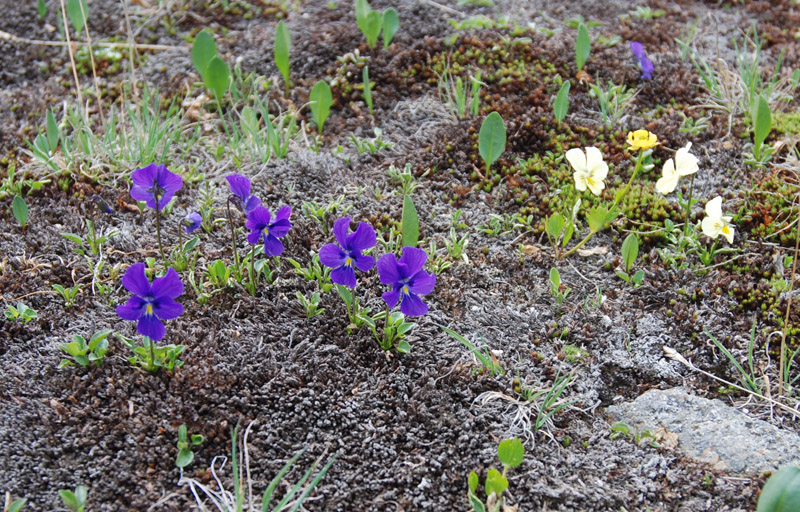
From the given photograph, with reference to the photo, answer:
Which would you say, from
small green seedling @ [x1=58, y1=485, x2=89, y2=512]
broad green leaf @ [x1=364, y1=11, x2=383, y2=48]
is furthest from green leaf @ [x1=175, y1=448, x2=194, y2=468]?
broad green leaf @ [x1=364, y1=11, x2=383, y2=48]

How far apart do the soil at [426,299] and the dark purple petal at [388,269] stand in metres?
0.34

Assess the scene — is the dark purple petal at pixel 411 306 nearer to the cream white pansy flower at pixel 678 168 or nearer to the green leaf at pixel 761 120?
the cream white pansy flower at pixel 678 168

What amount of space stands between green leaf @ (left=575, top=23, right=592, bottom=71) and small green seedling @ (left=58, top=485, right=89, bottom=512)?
2903 mm

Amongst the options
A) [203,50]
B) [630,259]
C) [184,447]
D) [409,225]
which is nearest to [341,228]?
[409,225]

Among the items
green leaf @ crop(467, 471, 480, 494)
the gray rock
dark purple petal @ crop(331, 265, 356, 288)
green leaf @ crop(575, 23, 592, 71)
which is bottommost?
the gray rock

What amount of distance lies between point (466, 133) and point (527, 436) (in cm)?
160

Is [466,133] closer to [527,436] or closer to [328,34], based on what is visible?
[328,34]

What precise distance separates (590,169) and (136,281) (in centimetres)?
172

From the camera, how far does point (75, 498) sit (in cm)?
179

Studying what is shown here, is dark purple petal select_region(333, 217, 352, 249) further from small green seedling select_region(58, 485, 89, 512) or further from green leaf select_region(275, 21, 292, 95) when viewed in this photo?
green leaf select_region(275, 21, 292, 95)

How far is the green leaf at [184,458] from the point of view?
192 cm

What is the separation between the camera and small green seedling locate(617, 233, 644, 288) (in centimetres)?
251

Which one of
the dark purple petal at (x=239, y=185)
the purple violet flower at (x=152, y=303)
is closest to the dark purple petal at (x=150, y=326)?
the purple violet flower at (x=152, y=303)

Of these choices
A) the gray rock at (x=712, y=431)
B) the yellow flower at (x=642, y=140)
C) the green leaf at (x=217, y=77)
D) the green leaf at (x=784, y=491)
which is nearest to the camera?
the green leaf at (x=784, y=491)
